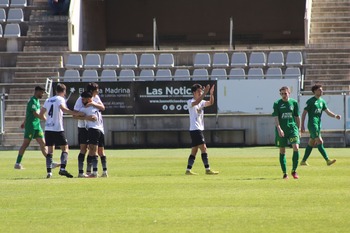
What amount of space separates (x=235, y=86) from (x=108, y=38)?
15.8 meters

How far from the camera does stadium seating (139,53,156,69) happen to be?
4494 cm

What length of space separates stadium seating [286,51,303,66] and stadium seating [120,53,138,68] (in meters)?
6.33

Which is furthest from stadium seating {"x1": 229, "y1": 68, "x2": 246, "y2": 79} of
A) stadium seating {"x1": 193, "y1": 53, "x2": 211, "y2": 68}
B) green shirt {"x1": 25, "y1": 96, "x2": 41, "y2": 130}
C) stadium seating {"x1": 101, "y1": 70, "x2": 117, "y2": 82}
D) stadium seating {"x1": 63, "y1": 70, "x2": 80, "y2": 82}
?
green shirt {"x1": 25, "y1": 96, "x2": 41, "y2": 130}

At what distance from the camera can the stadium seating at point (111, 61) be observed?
148ft

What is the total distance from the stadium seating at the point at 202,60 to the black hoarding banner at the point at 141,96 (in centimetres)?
382

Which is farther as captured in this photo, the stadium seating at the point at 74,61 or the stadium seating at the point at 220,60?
the stadium seating at the point at 74,61

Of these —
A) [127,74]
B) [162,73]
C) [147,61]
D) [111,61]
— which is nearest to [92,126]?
[162,73]

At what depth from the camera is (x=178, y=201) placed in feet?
52.1

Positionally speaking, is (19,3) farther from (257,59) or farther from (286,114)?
(286,114)

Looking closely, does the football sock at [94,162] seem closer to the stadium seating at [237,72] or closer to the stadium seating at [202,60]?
the stadium seating at [237,72]

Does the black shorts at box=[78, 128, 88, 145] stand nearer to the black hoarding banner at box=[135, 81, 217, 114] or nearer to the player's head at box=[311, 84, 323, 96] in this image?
the player's head at box=[311, 84, 323, 96]

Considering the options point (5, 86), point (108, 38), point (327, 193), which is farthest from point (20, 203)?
point (108, 38)

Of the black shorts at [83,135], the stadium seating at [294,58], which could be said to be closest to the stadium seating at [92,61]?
the stadium seating at [294,58]

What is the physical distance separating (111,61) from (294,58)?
7641 mm
